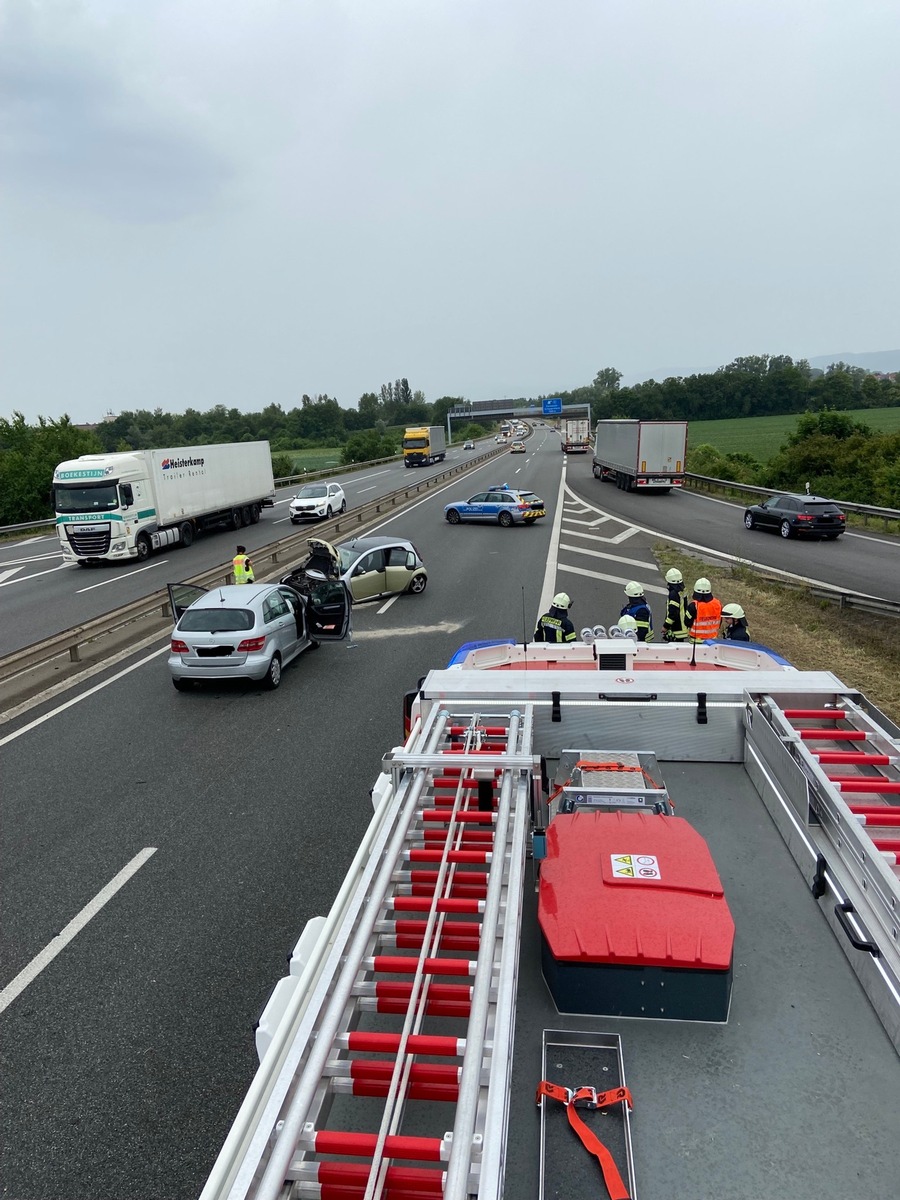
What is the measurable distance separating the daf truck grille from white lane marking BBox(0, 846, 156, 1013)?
59.7ft

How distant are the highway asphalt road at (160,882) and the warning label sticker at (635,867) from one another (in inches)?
116

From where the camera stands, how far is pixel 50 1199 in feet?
13.0

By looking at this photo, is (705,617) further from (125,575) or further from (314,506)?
(314,506)

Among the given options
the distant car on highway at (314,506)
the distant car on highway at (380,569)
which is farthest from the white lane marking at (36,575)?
the distant car on highway at (380,569)

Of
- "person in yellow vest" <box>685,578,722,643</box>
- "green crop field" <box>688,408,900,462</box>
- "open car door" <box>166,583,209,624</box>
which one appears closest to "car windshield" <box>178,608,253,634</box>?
"open car door" <box>166,583,209,624</box>

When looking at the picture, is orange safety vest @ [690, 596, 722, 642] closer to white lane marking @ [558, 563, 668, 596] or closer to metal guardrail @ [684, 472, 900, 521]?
white lane marking @ [558, 563, 668, 596]

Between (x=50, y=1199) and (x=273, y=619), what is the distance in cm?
878

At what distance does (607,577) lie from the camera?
19.5 metres

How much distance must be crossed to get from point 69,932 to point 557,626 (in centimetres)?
597

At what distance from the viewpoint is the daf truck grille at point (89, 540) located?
23.1 m

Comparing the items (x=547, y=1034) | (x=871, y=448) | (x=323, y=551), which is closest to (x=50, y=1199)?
(x=547, y=1034)

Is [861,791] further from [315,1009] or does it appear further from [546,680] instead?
[315,1009]

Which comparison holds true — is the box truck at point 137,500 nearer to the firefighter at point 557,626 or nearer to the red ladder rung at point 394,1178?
the firefighter at point 557,626

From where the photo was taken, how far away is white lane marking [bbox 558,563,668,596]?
59.1 ft
